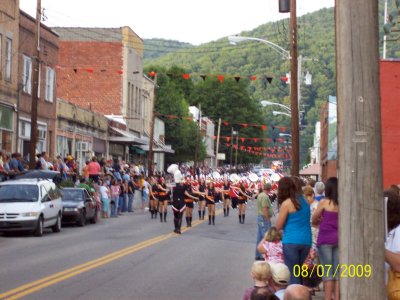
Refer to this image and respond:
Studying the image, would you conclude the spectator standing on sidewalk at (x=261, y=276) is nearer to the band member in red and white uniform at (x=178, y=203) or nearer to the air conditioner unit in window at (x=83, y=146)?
the band member in red and white uniform at (x=178, y=203)

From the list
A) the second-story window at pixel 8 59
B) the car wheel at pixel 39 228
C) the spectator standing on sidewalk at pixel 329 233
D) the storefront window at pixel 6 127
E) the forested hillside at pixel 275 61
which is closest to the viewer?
the spectator standing on sidewalk at pixel 329 233

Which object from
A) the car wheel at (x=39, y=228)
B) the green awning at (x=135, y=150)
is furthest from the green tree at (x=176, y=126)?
the car wheel at (x=39, y=228)

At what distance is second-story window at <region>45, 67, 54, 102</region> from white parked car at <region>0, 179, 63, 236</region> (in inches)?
796

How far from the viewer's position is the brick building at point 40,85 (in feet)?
142

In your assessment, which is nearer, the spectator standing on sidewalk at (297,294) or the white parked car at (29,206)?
the spectator standing on sidewalk at (297,294)

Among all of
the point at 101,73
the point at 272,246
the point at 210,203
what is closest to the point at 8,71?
the point at 210,203

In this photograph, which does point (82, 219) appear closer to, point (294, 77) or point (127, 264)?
point (294, 77)

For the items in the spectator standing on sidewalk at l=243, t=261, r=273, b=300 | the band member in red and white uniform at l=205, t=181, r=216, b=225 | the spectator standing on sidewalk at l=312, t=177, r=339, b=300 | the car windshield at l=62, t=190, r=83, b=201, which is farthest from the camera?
the band member in red and white uniform at l=205, t=181, r=216, b=225

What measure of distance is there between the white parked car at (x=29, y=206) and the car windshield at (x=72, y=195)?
357 centimetres

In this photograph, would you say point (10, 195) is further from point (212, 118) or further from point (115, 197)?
point (212, 118)

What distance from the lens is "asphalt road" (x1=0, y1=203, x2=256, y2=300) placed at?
46.6ft

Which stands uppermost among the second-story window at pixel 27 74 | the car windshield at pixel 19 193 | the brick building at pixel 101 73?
the brick building at pixel 101 73

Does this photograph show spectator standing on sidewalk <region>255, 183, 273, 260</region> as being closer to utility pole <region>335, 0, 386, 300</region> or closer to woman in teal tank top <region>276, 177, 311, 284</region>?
woman in teal tank top <region>276, 177, 311, 284</region>

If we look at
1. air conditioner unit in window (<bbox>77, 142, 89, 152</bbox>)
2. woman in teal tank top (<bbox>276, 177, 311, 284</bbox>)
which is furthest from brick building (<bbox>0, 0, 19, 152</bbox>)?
woman in teal tank top (<bbox>276, 177, 311, 284</bbox>)
